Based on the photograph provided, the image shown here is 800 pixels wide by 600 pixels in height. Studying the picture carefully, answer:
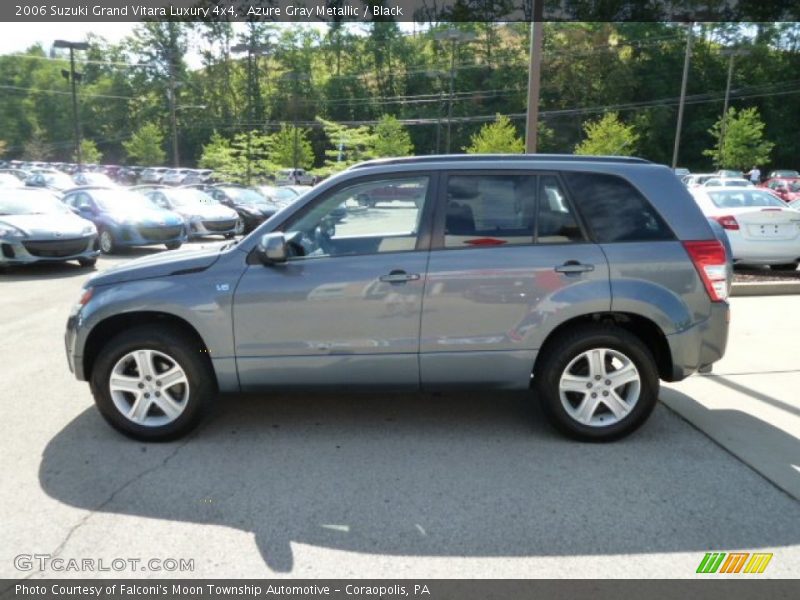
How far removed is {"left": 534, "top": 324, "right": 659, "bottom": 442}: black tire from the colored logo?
1.20 meters

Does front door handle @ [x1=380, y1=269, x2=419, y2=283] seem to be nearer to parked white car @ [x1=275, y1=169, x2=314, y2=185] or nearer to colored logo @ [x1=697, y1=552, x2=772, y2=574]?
colored logo @ [x1=697, y1=552, x2=772, y2=574]

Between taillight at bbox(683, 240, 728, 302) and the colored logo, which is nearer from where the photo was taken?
the colored logo

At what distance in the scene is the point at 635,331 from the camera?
4160 mm

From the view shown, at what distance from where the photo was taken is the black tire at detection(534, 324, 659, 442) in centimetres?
390

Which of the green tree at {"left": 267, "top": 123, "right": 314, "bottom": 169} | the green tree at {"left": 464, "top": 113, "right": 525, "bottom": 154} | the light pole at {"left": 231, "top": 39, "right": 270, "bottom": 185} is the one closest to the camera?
the green tree at {"left": 464, "top": 113, "right": 525, "bottom": 154}

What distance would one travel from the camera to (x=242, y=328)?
12.8 ft

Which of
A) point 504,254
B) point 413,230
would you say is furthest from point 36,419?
point 504,254

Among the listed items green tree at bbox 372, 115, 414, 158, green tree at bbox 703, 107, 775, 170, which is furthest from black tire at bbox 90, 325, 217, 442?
green tree at bbox 703, 107, 775, 170

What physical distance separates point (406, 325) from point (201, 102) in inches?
3521

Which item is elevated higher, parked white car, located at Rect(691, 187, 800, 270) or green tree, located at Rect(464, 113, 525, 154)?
green tree, located at Rect(464, 113, 525, 154)

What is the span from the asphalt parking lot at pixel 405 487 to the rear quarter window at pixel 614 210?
1.36 meters

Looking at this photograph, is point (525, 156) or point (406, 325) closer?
point (406, 325)

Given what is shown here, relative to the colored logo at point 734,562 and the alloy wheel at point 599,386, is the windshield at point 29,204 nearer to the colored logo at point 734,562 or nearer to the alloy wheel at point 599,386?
the alloy wheel at point 599,386
